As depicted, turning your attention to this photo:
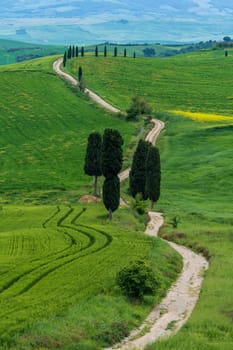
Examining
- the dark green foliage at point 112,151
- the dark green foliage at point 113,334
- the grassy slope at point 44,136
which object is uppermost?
the dark green foliage at point 112,151

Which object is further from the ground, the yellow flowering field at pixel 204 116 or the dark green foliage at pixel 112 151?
the dark green foliage at pixel 112 151

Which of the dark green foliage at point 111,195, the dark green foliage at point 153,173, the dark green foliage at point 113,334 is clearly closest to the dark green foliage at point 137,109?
the dark green foliage at point 153,173

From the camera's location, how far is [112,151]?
7788 cm

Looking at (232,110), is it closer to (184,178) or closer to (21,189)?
(184,178)

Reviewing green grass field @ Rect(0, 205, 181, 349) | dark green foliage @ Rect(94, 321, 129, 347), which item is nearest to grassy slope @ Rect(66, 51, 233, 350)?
dark green foliage @ Rect(94, 321, 129, 347)

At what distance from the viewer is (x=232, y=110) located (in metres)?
189

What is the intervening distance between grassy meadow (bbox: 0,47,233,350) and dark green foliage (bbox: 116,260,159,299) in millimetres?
776

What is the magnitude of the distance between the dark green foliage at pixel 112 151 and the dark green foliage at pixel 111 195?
5.26 ft

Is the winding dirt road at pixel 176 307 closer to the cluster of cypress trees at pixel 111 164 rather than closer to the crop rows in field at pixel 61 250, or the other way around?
the crop rows in field at pixel 61 250

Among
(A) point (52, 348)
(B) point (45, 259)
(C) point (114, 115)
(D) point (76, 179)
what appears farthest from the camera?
(C) point (114, 115)

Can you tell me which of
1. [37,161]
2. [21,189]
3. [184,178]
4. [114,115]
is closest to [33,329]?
[21,189]

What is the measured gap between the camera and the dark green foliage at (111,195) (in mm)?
78625

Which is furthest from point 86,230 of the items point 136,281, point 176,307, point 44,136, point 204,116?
point 204,116

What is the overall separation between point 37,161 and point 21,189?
21.6 m
